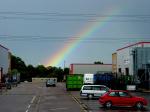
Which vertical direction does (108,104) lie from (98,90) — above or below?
below

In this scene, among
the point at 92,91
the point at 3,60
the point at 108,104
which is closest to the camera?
the point at 108,104

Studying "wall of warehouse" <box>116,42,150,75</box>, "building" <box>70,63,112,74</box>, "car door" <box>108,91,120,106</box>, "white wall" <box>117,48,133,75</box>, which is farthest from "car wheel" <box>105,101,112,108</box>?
"building" <box>70,63,112,74</box>

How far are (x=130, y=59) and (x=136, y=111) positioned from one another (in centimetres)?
5921

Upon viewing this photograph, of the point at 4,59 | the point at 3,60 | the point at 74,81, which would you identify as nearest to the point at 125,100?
the point at 74,81

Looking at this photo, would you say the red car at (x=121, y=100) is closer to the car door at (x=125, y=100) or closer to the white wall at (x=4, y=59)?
the car door at (x=125, y=100)

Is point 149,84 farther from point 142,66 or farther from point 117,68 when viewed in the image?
point 117,68

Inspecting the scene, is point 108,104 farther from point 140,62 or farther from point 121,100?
point 140,62

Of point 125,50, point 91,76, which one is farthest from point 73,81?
point 125,50

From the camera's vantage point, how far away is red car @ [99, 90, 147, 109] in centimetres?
3488

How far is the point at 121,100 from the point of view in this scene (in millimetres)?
35125

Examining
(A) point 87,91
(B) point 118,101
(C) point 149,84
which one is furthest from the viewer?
(C) point 149,84

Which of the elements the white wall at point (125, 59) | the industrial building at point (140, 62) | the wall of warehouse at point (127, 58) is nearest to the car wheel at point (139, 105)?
the industrial building at point (140, 62)

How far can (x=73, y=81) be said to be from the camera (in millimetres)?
75750

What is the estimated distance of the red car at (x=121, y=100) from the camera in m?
34.9
